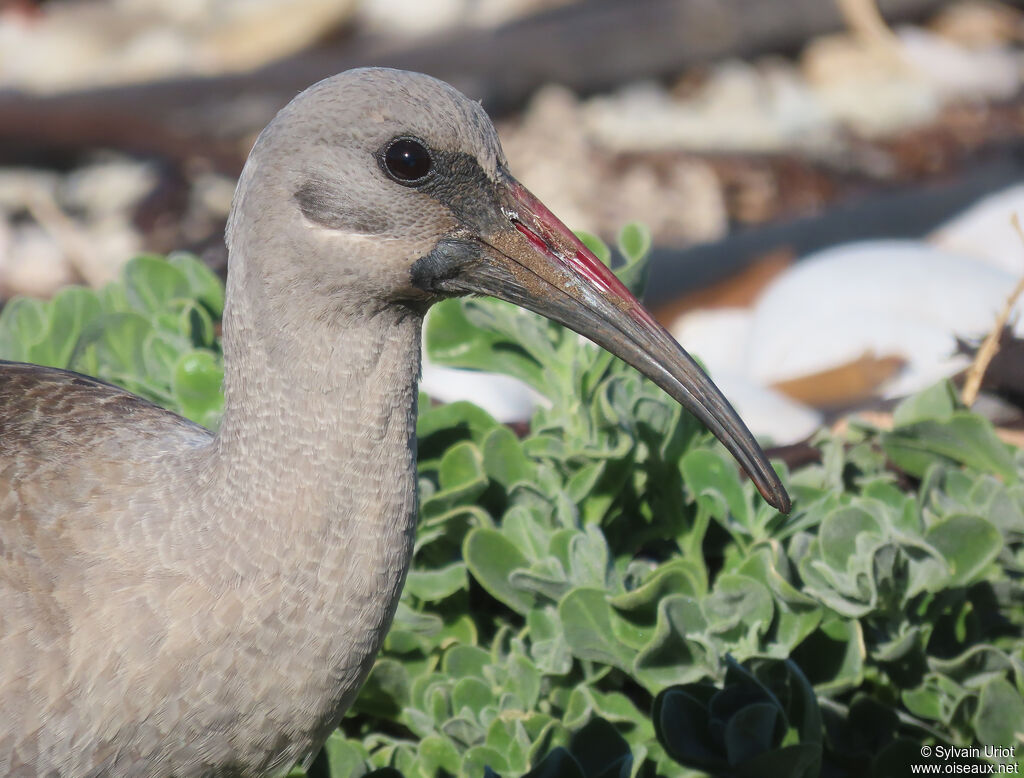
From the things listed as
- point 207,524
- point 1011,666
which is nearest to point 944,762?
point 1011,666

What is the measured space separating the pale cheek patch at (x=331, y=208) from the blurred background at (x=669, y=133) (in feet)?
6.99

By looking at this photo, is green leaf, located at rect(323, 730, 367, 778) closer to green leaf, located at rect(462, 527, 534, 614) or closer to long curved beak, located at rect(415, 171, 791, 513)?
green leaf, located at rect(462, 527, 534, 614)

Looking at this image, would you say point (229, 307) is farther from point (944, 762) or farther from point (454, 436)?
point (944, 762)

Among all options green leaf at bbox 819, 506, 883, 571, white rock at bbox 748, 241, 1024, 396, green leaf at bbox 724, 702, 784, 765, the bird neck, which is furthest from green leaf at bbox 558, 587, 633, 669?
white rock at bbox 748, 241, 1024, 396

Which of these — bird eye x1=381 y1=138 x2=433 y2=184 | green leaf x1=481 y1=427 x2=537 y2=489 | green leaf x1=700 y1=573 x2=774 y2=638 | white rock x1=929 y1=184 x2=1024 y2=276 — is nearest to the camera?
bird eye x1=381 y1=138 x2=433 y2=184

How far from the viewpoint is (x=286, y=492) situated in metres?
1.82

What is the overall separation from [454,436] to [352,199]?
3.69 feet

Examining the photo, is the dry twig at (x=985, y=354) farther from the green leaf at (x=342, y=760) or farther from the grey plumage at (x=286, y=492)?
the green leaf at (x=342, y=760)

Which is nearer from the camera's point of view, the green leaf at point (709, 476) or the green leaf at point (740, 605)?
the green leaf at point (740, 605)

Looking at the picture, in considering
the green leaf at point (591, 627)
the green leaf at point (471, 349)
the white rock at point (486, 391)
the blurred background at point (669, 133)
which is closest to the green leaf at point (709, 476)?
the green leaf at point (591, 627)

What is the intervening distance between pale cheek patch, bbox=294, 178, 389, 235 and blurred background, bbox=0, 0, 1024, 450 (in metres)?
2.13

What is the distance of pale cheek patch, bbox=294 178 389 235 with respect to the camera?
1.75 m

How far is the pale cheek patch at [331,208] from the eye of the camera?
1.75 m

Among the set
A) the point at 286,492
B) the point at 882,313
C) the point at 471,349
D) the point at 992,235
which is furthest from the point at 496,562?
the point at 992,235
